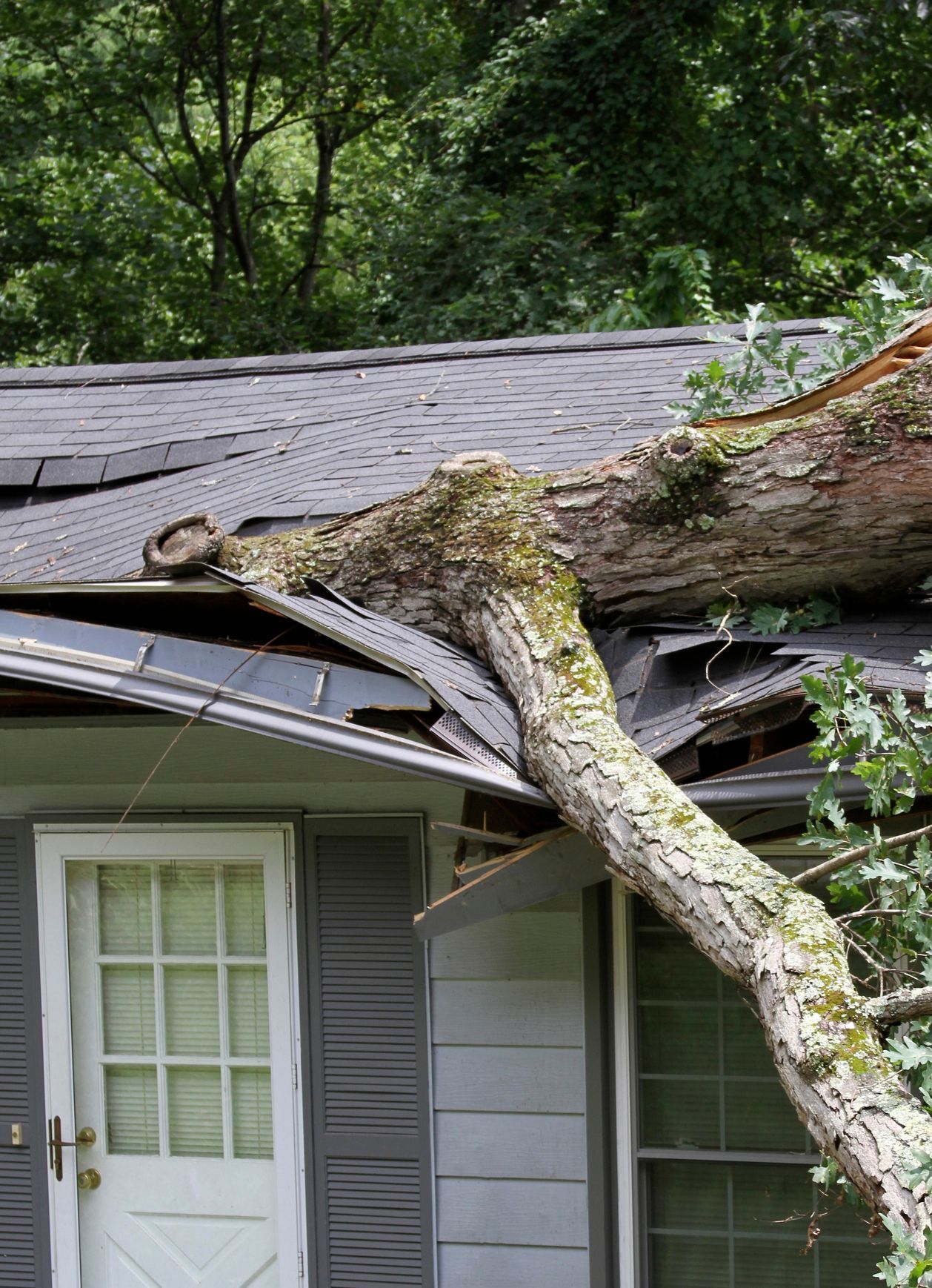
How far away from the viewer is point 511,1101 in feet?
14.0

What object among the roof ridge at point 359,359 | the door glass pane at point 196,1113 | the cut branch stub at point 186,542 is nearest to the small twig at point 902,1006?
the cut branch stub at point 186,542

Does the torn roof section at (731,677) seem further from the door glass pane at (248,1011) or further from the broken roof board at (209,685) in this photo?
the door glass pane at (248,1011)

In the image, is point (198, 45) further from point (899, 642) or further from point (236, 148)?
point (899, 642)

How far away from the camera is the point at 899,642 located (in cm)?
357

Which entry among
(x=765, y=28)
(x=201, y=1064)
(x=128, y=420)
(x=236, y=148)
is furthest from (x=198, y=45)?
(x=201, y=1064)

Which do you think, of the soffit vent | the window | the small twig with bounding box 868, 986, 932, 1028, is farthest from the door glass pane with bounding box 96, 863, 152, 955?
the small twig with bounding box 868, 986, 932, 1028

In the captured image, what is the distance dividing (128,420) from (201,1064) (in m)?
3.36

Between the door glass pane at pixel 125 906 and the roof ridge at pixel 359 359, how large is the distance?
10.5 feet

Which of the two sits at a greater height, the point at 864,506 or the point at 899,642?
the point at 864,506

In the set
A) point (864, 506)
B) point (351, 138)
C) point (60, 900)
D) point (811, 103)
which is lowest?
point (60, 900)

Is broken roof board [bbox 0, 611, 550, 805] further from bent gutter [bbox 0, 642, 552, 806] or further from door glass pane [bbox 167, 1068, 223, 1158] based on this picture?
door glass pane [bbox 167, 1068, 223, 1158]

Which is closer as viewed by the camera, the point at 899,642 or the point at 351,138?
the point at 899,642

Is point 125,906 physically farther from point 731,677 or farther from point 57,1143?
point 731,677

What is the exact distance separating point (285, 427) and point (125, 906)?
253cm
